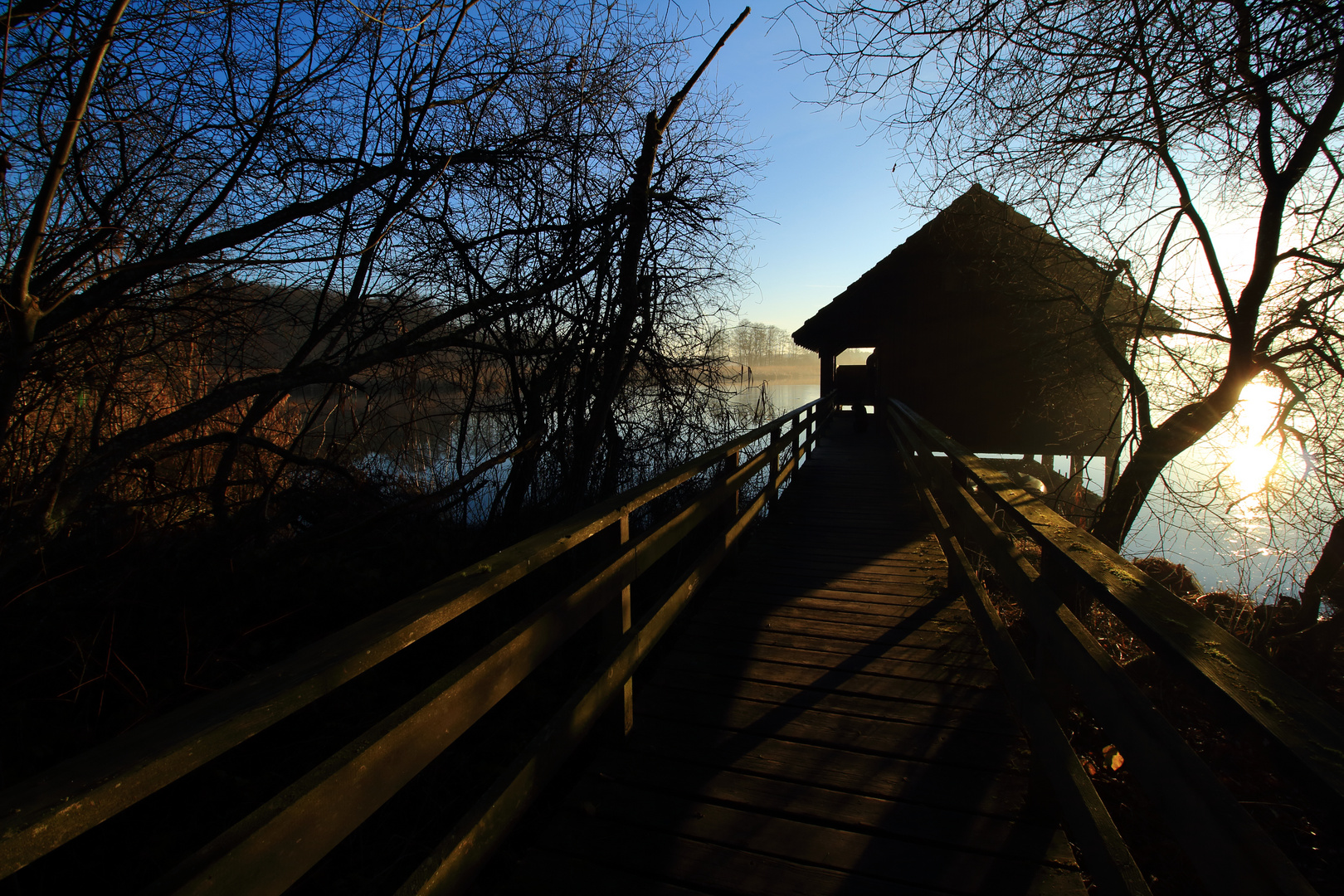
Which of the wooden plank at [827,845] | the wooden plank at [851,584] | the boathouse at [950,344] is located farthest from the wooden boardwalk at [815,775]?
the boathouse at [950,344]

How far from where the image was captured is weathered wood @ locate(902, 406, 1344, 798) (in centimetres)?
97

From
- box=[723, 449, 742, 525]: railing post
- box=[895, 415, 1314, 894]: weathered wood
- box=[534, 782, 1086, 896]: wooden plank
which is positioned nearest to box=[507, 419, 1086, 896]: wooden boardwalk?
box=[534, 782, 1086, 896]: wooden plank

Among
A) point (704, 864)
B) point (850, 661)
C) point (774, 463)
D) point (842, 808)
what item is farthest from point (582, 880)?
point (774, 463)

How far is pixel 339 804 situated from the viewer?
1206 mm

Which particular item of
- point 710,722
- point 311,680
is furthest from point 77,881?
point 311,680

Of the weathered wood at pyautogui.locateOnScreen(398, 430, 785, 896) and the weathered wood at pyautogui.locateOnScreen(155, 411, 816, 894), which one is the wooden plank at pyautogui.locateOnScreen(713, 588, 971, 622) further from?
the weathered wood at pyautogui.locateOnScreen(155, 411, 816, 894)

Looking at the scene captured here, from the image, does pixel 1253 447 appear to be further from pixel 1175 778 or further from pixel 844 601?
pixel 1175 778

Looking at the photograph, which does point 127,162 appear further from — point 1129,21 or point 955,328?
point 955,328

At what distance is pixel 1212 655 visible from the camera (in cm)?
125

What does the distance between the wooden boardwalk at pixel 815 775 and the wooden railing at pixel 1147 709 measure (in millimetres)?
331

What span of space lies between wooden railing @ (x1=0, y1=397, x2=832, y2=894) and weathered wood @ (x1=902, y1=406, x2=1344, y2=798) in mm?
1507

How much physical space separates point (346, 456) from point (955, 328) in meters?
13.4

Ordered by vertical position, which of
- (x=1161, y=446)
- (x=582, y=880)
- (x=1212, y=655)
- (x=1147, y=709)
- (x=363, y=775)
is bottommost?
(x=582, y=880)

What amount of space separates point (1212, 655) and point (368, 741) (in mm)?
1671
